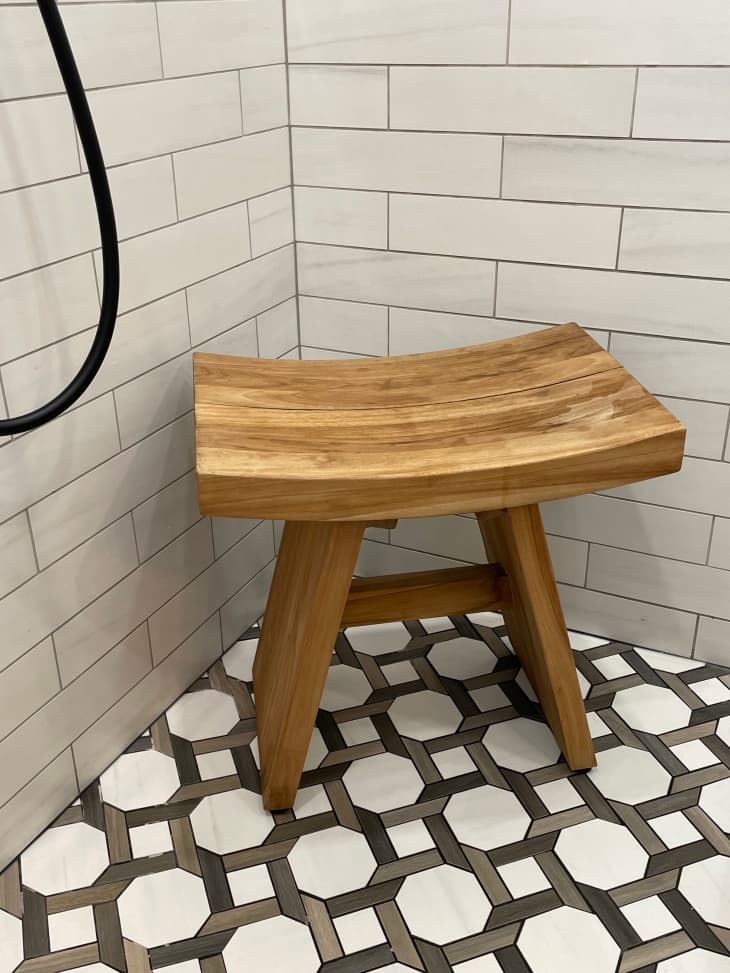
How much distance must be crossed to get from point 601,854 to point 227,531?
2.65ft

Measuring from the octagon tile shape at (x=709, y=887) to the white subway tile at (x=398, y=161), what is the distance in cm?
106

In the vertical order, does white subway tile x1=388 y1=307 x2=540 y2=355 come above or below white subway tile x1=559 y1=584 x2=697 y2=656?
above

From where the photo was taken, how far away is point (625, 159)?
56.8 inches

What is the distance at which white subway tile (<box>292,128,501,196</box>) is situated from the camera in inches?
60.7

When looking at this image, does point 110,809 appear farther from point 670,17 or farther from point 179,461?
point 670,17

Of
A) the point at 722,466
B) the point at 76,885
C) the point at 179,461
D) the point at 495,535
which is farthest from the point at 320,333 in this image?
the point at 76,885

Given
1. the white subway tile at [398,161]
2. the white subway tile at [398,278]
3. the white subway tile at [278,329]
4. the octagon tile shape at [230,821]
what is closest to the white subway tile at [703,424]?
the white subway tile at [398,278]

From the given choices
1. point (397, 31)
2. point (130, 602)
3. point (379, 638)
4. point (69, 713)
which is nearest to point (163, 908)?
point (69, 713)

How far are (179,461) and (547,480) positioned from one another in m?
0.65

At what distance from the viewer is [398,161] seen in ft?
5.24

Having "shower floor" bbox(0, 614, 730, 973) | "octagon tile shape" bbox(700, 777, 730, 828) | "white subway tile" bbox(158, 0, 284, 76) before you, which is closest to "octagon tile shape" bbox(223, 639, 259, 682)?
"shower floor" bbox(0, 614, 730, 973)

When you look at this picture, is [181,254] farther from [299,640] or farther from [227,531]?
[299,640]

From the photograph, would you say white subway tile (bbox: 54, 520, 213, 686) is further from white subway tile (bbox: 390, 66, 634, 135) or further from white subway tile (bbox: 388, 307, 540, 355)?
white subway tile (bbox: 390, 66, 634, 135)

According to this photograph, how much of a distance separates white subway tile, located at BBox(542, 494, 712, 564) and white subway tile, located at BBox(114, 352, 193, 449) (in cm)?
66
